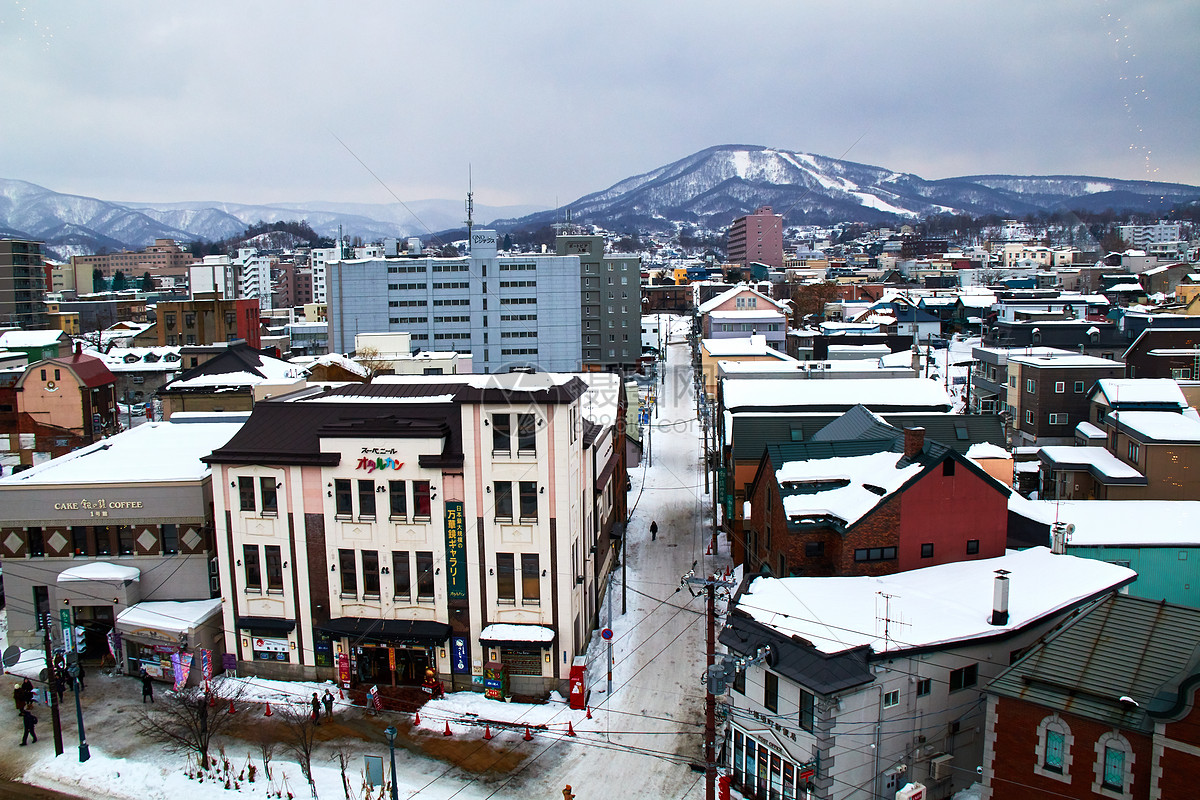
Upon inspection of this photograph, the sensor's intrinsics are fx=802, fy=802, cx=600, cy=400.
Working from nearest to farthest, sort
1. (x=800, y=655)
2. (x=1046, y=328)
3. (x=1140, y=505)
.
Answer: (x=800, y=655) < (x=1140, y=505) < (x=1046, y=328)

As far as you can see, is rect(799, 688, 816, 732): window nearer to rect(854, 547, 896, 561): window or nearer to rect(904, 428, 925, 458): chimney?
rect(854, 547, 896, 561): window

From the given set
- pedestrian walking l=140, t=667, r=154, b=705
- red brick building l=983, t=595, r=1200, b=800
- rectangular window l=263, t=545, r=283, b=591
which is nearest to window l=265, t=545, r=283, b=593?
rectangular window l=263, t=545, r=283, b=591

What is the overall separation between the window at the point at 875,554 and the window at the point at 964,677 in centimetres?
443

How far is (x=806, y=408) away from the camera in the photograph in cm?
3928

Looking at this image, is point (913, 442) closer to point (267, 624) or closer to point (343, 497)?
point (343, 497)

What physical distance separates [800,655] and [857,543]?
19.3 feet

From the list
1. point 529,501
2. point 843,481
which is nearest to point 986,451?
point 843,481

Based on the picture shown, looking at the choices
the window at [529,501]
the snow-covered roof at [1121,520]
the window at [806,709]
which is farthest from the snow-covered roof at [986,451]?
the window at [529,501]

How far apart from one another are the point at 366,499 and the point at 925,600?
16.5 metres

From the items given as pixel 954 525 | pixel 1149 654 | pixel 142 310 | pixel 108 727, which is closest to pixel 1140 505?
pixel 954 525

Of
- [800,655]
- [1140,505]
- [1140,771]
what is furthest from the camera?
[1140,505]

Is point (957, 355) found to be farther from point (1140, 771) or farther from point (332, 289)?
point (1140, 771)

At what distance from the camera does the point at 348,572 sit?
2516cm

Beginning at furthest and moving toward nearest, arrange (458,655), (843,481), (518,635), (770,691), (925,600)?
(843,481) < (458,655) < (518,635) < (925,600) < (770,691)
